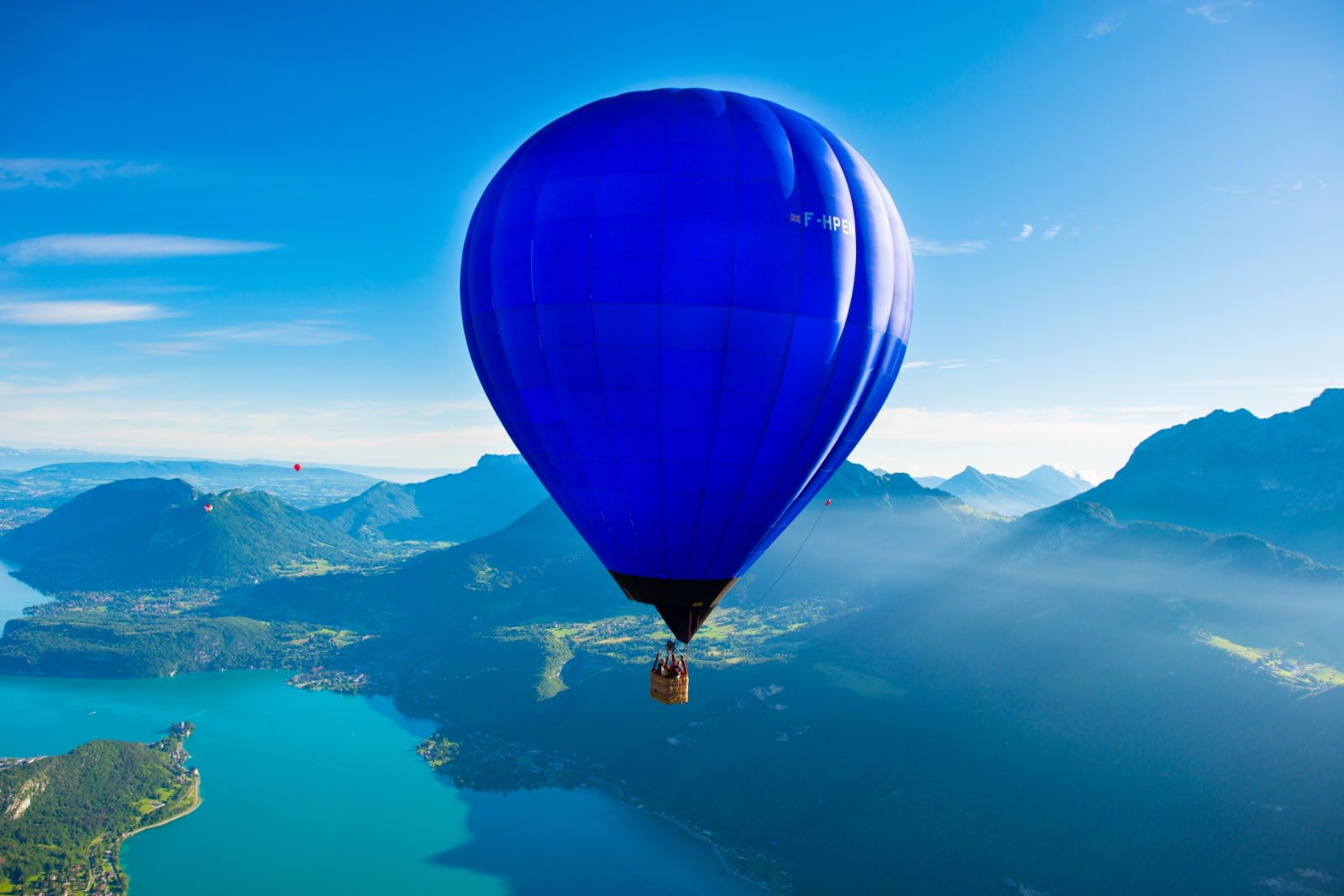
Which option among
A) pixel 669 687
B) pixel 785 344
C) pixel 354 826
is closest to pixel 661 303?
pixel 785 344

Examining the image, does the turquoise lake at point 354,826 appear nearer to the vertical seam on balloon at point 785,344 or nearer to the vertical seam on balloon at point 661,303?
the vertical seam on balloon at point 661,303

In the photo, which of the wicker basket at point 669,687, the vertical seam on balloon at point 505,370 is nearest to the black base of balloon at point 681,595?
the wicker basket at point 669,687

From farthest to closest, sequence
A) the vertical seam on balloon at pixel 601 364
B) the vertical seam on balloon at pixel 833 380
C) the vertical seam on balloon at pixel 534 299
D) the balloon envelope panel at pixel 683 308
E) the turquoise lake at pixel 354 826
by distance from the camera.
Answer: the turquoise lake at pixel 354 826
the vertical seam on balloon at pixel 833 380
the vertical seam on balloon at pixel 534 299
the vertical seam on balloon at pixel 601 364
the balloon envelope panel at pixel 683 308

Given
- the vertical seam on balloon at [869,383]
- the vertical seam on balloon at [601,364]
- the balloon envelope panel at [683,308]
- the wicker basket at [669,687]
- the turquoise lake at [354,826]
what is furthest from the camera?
the turquoise lake at [354,826]

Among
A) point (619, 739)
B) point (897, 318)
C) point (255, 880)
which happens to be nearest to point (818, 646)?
point (619, 739)

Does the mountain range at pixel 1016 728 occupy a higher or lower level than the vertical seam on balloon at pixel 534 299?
lower

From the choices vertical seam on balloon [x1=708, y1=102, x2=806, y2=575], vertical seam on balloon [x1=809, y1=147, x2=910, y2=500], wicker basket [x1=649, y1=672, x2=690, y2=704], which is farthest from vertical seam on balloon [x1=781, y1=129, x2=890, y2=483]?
wicker basket [x1=649, y1=672, x2=690, y2=704]

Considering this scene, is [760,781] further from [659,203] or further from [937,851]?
[659,203]

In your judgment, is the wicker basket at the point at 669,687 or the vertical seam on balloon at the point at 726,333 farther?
the wicker basket at the point at 669,687
